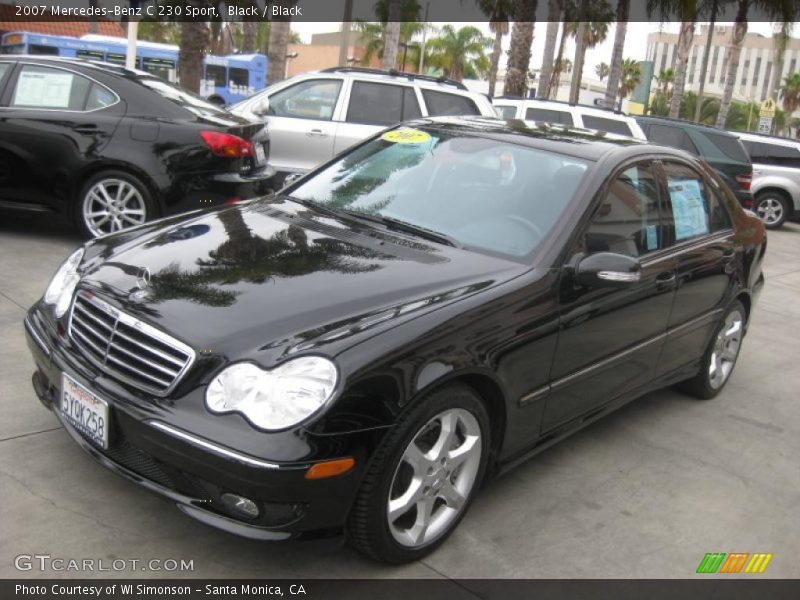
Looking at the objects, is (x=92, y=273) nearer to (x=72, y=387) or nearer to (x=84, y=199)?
(x=72, y=387)

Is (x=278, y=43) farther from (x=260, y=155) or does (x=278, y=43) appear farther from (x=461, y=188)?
(x=461, y=188)

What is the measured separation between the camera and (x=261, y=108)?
29.9 feet

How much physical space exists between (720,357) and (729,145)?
31.9 feet

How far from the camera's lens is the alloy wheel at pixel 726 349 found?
5.25m

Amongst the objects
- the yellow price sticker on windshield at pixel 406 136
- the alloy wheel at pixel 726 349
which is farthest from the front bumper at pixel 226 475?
the alloy wheel at pixel 726 349

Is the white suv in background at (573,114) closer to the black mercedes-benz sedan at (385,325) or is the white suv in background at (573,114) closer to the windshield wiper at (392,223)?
the black mercedes-benz sedan at (385,325)

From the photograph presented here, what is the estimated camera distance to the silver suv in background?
15562mm

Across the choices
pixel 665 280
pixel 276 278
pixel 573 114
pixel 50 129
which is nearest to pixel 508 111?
pixel 573 114

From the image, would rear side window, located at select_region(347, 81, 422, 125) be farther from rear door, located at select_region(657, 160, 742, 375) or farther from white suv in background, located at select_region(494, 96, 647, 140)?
rear door, located at select_region(657, 160, 742, 375)

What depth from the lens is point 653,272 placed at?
415 cm

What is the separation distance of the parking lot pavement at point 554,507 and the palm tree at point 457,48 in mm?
64031

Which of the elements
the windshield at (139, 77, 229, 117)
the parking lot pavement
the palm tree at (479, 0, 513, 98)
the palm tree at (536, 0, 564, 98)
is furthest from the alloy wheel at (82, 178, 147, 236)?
the palm tree at (536, 0, 564, 98)

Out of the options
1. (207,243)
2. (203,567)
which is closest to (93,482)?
(203,567)

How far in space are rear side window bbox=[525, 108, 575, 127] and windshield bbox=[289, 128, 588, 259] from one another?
900 cm
